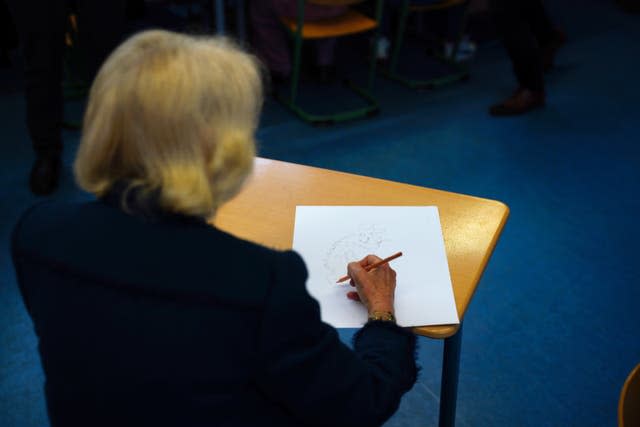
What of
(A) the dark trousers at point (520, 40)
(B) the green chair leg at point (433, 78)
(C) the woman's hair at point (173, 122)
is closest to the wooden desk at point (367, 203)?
(C) the woman's hair at point (173, 122)

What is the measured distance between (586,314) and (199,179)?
5.77 feet

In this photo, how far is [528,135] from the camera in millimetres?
3164

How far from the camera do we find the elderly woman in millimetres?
706

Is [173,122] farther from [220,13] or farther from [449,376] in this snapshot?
[220,13]

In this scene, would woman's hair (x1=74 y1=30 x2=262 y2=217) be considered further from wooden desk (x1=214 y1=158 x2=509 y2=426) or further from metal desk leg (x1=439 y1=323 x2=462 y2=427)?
metal desk leg (x1=439 y1=323 x2=462 y2=427)

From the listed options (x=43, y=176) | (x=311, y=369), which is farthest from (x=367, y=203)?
(x=43, y=176)

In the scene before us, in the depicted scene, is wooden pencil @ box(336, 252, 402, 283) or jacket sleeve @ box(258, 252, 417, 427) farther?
wooden pencil @ box(336, 252, 402, 283)

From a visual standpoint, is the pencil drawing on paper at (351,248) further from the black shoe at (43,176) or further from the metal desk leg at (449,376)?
the black shoe at (43,176)

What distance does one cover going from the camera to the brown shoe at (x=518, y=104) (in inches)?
130

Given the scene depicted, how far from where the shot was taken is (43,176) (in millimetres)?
2566

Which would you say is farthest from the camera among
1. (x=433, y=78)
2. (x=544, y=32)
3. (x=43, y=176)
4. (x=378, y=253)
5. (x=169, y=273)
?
(x=433, y=78)

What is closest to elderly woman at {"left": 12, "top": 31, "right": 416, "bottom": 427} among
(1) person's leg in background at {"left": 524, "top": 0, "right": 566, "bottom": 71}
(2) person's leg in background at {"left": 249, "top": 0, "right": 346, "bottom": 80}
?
(2) person's leg in background at {"left": 249, "top": 0, "right": 346, "bottom": 80}

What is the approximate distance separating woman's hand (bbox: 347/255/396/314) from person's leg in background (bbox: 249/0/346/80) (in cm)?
235

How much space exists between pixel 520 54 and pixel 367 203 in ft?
7.37
